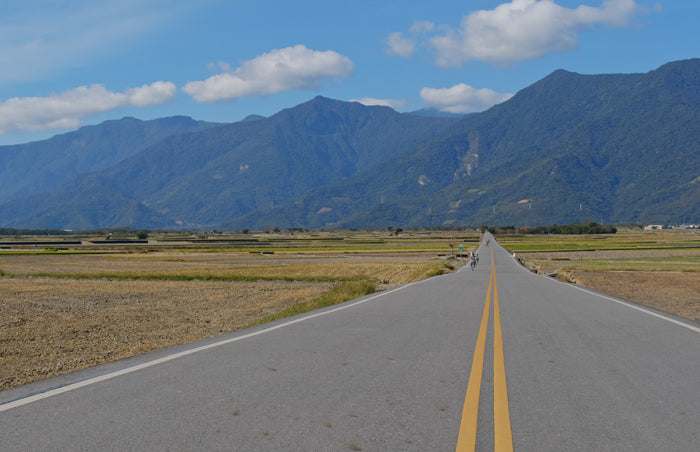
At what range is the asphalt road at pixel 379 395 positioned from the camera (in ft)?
16.1

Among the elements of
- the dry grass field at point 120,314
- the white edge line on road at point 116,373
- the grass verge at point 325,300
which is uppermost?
the white edge line on road at point 116,373

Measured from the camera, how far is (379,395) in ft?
20.6

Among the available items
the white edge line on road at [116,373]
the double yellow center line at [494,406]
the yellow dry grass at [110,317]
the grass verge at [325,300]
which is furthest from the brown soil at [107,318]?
the double yellow center line at [494,406]

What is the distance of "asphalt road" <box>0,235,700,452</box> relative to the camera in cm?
491

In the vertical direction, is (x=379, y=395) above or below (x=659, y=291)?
above

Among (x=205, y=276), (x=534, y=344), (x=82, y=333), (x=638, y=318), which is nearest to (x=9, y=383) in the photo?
(x=82, y=333)

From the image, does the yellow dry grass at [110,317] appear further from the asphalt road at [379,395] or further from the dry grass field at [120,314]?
the asphalt road at [379,395]

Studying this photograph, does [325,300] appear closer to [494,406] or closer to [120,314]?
[120,314]

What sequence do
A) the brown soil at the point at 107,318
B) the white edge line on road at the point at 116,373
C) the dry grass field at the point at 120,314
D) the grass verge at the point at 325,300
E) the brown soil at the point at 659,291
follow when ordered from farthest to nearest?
the brown soil at the point at 659,291
the grass verge at the point at 325,300
the dry grass field at the point at 120,314
the brown soil at the point at 107,318
the white edge line on road at the point at 116,373

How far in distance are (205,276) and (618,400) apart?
3597cm

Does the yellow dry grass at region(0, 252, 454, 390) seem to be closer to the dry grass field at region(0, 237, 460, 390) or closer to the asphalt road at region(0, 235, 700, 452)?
the dry grass field at region(0, 237, 460, 390)

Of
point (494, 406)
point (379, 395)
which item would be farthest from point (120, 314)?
point (494, 406)

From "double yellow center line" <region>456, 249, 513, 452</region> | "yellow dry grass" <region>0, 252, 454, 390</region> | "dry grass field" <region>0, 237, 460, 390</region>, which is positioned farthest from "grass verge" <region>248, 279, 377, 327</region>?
"double yellow center line" <region>456, 249, 513, 452</region>

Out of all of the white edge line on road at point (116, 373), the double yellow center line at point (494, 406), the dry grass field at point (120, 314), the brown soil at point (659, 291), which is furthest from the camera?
the brown soil at point (659, 291)
